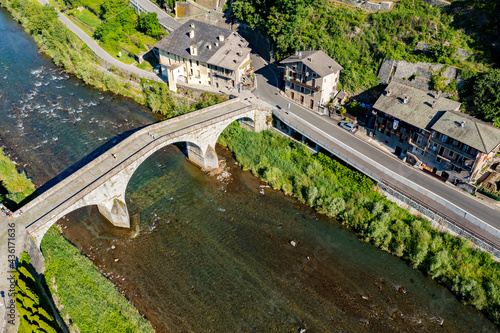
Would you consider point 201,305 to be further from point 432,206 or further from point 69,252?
point 432,206

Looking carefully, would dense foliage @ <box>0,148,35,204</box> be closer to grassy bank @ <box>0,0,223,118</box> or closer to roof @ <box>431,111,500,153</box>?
grassy bank @ <box>0,0,223,118</box>

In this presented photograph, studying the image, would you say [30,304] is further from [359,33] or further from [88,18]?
[88,18]

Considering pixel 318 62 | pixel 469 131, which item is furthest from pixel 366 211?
pixel 318 62

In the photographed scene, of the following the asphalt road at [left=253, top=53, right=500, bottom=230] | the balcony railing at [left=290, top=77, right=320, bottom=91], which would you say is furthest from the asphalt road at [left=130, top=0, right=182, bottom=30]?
the balcony railing at [left=290, top=77, right=320, bottom=91]

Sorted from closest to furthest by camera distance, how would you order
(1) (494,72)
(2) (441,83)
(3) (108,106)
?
(1) (494,72) < (2) (441,83) < (3) (108,106)

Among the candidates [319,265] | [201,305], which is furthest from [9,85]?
[319,265]

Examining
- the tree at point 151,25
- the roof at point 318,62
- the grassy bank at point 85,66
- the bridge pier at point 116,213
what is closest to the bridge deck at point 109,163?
the bridge pier at point 116,213
